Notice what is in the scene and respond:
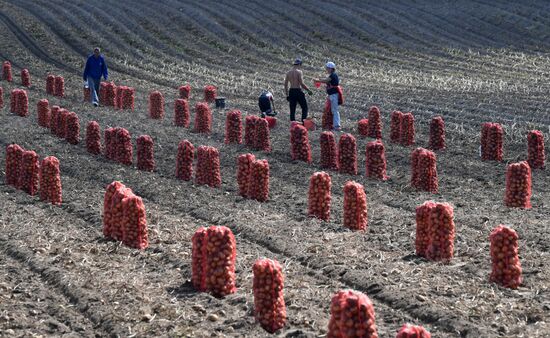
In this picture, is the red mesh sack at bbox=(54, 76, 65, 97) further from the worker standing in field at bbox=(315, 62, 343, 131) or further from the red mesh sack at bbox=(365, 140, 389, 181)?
the red mesh sack at bbox=(365, 140, 389, 181)

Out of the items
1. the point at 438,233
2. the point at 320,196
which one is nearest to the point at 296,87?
the point at 320,196

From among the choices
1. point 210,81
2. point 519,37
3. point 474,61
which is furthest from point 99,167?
point 519,37

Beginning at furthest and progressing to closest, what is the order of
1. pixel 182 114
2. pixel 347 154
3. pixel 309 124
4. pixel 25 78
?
pixel 25 78, pixel 182 114, pixel 309 124, pixel 347 154

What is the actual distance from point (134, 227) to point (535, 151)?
26.4ft

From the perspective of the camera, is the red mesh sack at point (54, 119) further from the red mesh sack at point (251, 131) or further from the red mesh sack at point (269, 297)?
the red mesh sack at point (269, 297)

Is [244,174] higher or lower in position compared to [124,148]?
higher

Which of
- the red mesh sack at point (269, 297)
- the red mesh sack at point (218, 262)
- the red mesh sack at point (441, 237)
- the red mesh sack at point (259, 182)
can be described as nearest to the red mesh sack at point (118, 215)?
the red mesh sack at point (218, 262)

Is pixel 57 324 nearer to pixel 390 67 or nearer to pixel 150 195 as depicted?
pixel 150 195

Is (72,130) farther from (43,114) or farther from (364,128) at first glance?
(364,128)

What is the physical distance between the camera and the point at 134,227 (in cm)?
1035

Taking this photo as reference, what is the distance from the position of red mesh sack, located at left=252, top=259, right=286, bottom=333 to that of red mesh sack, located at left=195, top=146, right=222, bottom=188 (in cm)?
640

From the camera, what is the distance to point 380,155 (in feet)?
48.3

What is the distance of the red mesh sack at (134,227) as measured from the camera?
33.9 feet

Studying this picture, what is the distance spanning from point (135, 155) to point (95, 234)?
6.10m
